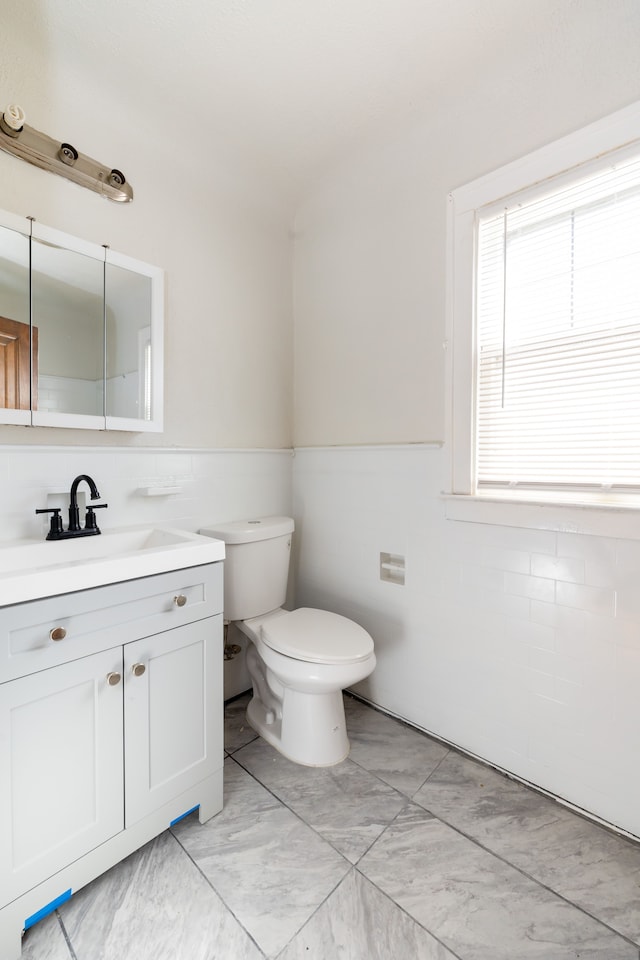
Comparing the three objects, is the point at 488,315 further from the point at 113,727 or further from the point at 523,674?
the point at 113,727

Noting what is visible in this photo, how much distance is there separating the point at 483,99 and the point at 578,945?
8.15 ft

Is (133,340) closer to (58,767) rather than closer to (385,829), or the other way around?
(58,767)

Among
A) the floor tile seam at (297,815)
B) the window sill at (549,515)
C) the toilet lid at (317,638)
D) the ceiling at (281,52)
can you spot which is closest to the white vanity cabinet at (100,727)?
the floor tile seam at (297,815)

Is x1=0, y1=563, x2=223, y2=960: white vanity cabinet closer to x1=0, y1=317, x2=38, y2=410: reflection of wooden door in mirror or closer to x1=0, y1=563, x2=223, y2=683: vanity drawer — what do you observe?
x1=0, y1=563, x2=223, y2=683: vanity drawer

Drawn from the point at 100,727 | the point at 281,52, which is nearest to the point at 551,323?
the point at 281,52

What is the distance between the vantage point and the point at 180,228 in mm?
1758

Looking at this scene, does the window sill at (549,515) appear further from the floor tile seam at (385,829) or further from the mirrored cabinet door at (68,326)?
the mirrored cabinet door at (68,326)

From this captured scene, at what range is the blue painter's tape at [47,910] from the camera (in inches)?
38.8

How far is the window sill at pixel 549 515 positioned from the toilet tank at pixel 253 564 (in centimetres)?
74

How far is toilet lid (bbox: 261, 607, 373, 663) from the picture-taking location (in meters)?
1.49

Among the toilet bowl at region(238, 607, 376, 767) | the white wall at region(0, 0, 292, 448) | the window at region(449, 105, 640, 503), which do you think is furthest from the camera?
the toilet bowl at region(238, 607, 376, 767)

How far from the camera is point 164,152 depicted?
169 cm

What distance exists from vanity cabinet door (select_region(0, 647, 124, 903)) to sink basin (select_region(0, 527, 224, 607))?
20cm

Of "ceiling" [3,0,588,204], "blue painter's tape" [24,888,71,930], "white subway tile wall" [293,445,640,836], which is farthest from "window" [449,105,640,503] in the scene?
"blue painter's tape" [24,888,71,930]
